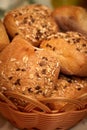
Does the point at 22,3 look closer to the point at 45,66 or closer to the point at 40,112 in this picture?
the point at 45,66

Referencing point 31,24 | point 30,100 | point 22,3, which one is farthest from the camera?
point 22,3

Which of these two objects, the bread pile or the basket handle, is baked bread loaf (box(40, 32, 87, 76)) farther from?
the basket handle

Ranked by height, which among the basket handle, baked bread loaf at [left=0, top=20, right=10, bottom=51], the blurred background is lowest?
the blurred background

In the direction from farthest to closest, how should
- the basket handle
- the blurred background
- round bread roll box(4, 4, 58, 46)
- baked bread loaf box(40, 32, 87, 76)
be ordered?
the blurred background, round bread roll box(4, 4, 58, 46), baked bread loaf box(40, 32, 87, 76), the basket handle

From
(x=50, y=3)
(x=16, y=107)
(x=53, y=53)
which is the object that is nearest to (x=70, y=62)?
(x=53, y=53)

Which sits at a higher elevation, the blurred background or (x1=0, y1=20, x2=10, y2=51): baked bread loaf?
(x1=0, y1=20, x2=10, y2=51): baked bread loaf

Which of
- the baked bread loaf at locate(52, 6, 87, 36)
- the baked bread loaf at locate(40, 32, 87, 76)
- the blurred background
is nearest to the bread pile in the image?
the baked bread loaf at locate(40, 32, 87, 76)

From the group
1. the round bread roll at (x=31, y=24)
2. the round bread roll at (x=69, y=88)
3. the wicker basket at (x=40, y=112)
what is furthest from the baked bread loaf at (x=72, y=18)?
the wicker basket at (x=40, y=112)

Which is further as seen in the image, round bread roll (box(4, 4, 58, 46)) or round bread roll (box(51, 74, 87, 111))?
round bread roll (box(4, 4, 58, 46))

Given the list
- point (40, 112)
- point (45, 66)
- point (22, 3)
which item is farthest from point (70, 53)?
point (22, 3)
